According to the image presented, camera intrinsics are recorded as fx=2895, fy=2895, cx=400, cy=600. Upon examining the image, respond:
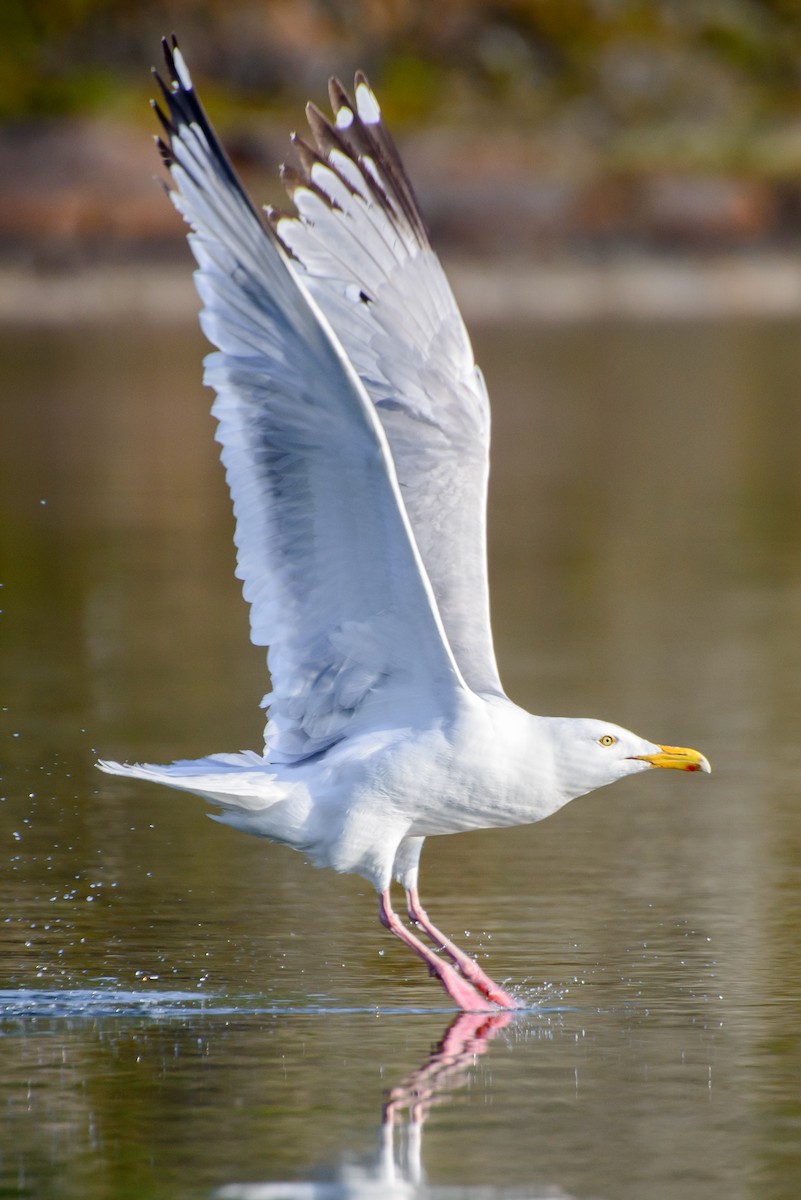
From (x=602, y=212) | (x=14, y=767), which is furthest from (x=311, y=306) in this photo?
(x=602, y=212)

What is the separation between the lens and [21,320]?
51.4m

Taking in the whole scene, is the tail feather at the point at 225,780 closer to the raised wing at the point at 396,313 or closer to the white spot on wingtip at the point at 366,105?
the raised wing at the point at 396,313

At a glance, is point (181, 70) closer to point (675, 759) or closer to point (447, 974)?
point (675, 759)

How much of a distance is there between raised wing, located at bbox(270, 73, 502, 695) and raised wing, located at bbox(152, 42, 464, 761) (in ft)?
2.43

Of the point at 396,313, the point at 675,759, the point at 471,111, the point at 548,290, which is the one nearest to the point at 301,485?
the point at 675,759

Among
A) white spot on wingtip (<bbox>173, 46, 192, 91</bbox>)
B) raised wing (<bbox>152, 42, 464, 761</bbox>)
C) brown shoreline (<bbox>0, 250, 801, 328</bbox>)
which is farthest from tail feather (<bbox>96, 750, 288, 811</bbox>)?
brown shoreline (<bbox>0, 250, 801, 328</bbox>)

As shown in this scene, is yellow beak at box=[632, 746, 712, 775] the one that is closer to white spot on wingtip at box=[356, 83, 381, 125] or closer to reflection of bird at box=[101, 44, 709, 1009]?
reflection of bird at box=[101, 44, 709, 1009]

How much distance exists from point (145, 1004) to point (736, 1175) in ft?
7.08

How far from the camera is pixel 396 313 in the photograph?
9.41 m

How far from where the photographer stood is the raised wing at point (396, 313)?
912 centimetres

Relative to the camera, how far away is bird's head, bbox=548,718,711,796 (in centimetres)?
823

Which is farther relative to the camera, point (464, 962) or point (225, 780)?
point (225, 780)

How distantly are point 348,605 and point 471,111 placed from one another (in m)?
72.4

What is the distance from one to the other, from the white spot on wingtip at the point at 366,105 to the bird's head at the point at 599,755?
199cm
